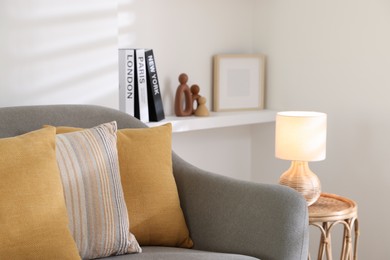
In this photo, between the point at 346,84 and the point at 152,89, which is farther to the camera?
the point at 346,84

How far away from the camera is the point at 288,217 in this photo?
2.16m

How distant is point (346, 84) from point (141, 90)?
98 cm

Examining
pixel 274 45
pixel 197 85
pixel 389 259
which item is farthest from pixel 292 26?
pixel 389 259

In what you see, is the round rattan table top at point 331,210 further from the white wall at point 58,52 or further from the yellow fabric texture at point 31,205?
the yellow fabric texture at point 31,205

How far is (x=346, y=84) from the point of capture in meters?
3.33

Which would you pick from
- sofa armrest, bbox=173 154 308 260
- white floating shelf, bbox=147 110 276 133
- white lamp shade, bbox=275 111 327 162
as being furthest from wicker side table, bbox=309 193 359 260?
white floating shelf, bbox=147 110 276 133

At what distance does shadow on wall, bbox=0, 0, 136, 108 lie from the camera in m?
2.50

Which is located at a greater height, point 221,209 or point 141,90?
point 141,90

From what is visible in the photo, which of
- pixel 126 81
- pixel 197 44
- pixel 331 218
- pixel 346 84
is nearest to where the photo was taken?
pixel 331 218

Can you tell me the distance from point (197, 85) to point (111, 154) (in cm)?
130

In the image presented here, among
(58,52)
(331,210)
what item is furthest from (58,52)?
(331,210)

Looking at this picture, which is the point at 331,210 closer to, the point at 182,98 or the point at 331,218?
the point at 331,218

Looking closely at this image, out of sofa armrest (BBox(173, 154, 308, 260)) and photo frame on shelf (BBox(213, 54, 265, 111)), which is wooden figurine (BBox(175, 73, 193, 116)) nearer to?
photo frame on shelf (BBox(213, 54, 265, 111))

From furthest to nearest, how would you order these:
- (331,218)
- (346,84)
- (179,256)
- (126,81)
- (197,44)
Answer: (197,44) → (346,84) → (126,81) → (331,218) → (179,256)
